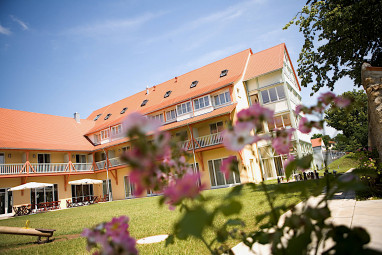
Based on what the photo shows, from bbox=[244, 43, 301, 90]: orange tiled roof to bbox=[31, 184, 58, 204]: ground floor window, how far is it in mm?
20693

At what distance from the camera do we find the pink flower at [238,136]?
83cm

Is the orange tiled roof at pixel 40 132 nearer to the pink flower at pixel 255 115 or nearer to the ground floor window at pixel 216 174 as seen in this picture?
the ground floor window at pixel 216 174

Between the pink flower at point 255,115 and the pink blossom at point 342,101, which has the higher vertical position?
the pink blossom at point 342,101

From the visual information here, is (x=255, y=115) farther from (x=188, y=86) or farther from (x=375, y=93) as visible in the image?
(x=188, y=86)

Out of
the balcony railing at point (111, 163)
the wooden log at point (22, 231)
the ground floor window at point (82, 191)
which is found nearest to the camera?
the wooden log at point (22, 231)

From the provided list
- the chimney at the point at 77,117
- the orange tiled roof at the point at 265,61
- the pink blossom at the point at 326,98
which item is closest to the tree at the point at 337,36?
the pink blossom at the point at 326,98

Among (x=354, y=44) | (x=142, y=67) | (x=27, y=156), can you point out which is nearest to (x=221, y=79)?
(x=142, y=67)

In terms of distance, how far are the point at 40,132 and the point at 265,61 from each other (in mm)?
23460

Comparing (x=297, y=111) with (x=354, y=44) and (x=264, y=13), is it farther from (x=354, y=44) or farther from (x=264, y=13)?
(x=354, y=44)

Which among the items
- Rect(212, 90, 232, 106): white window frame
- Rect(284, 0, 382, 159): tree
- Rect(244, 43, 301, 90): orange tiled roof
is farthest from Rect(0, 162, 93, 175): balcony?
Rect(284, 0, 382, 159): tree

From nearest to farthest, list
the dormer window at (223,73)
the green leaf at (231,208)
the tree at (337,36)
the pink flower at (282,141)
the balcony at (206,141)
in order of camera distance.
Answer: the green leaf at (231,208) < the pink flower at (282,141) < the tree at (337,36) < the balcony at (206,141) < the dormer window at (223,73)

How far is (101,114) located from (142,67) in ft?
69.7

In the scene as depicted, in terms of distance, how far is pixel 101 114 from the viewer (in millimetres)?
31203

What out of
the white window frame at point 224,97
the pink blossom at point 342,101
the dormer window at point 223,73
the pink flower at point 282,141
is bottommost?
the pink flower at point 282,141
